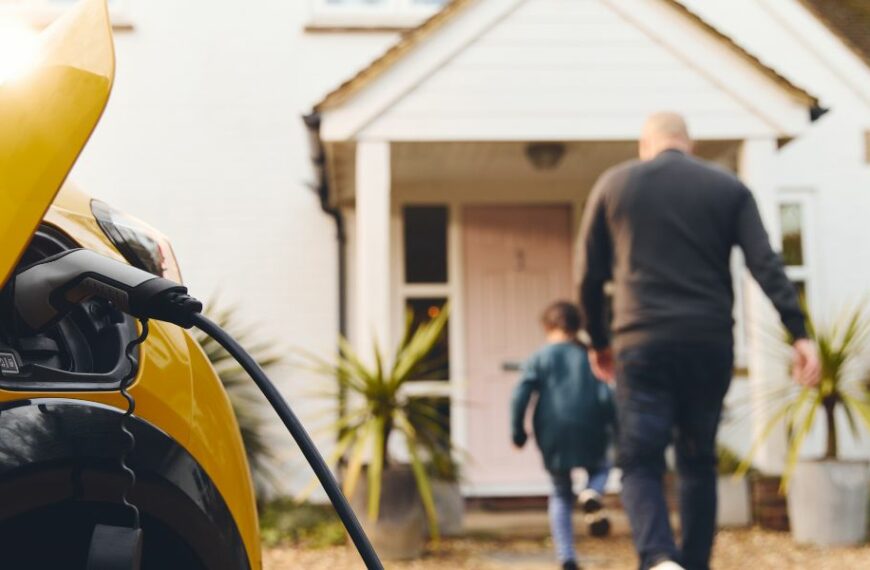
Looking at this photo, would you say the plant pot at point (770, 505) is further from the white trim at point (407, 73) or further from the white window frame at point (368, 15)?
the white window frame at point (368, 15)

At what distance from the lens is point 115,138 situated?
25.4 feet

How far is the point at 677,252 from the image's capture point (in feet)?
11.1

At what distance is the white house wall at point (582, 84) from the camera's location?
6234 millimetres

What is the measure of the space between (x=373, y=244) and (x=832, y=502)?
307 centimetres

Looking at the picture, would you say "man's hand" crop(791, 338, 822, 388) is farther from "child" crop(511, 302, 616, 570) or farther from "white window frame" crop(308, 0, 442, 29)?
"white window frame" crop(308, 0, 442, 29)

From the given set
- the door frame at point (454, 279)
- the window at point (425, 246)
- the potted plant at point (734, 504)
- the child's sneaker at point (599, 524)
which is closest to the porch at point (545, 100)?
the potted plant at point (734, 504)

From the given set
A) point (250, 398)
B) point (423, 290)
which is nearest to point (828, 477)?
point (423, 290)

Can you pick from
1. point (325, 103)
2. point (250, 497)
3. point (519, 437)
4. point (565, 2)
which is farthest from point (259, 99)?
point (250, 497)

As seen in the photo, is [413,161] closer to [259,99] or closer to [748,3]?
[259,99]

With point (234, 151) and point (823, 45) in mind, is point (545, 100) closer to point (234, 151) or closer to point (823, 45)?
point (234, 151)

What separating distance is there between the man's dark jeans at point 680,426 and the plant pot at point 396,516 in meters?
2.28

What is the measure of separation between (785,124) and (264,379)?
221 inches

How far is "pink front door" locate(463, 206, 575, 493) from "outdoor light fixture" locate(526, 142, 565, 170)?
1.24 m

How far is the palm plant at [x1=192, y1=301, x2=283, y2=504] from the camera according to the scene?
7137 millimetres
